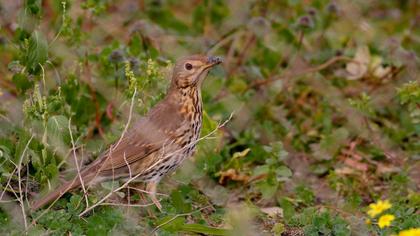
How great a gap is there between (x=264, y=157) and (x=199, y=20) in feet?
7.95

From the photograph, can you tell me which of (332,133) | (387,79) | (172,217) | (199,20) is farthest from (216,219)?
(199,20)

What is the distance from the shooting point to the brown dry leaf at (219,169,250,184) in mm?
7441

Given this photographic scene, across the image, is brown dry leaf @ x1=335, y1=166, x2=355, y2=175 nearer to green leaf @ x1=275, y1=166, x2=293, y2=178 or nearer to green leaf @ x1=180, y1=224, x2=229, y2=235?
green leaf @ x1=275, y1=166, x2=293, y2=178

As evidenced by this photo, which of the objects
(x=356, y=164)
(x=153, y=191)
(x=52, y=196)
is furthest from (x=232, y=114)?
(x=356, y=164)

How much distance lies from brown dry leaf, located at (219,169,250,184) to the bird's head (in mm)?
799

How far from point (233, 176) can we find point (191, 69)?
99 cm

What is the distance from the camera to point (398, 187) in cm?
739

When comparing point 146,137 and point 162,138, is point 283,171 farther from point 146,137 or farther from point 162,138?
point 146,137

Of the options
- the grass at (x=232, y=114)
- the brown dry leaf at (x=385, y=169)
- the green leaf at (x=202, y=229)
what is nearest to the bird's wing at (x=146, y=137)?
the grass at (x=232, y=114)

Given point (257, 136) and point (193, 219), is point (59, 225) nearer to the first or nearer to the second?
point (193, 219)

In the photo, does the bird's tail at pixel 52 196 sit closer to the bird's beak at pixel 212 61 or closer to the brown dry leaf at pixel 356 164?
the bird's beak at pixel 212 61

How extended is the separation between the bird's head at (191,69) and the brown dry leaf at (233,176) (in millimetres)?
799

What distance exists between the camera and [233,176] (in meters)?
7.46

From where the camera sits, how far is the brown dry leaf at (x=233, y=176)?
7.44 meters
